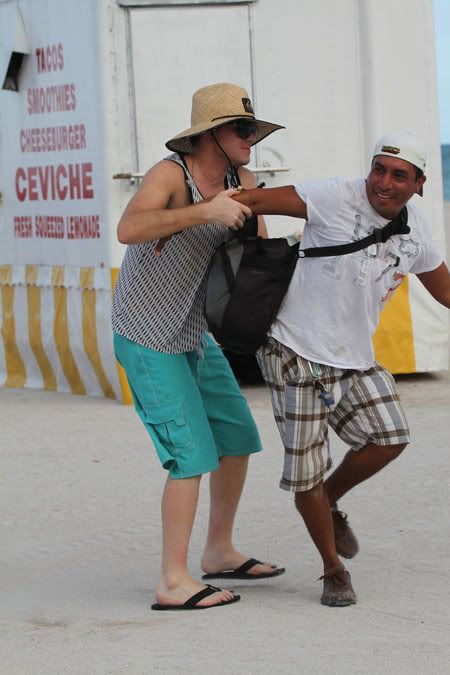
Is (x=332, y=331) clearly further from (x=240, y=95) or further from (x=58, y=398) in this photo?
(x=58, y=398)

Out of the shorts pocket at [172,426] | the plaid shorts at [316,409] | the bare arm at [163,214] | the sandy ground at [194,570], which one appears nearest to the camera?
the sandy ground at [194,570]

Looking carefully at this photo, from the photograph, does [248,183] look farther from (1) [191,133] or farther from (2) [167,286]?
(2) [167,286]

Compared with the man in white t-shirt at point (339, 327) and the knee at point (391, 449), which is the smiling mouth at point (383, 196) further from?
the knee at point (391, 449)

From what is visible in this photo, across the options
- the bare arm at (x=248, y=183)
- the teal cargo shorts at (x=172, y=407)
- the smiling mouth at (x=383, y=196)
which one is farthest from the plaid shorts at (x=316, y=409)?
the smiling mouth at (x=383, y=196)

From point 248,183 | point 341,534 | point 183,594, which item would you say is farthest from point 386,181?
point 183,594

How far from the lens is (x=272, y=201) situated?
4.29 metres

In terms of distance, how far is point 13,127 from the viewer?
9.62 m

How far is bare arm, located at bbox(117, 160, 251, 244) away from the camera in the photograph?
13.6 ft

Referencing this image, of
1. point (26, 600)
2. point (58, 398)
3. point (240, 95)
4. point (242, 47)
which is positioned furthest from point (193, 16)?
point (26, 600)

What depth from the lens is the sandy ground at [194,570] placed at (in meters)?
3.99

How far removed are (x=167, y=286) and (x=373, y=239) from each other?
0.71 metres

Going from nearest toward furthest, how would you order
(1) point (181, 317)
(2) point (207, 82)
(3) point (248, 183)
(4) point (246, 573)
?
1. (1) point (181, 317)
2. (3) point (248, 183)
3. (4) point (246, 573)
4. (2) point (207, 82)

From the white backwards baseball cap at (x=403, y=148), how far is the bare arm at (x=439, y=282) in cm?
43

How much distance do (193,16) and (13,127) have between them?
70.2 inches
